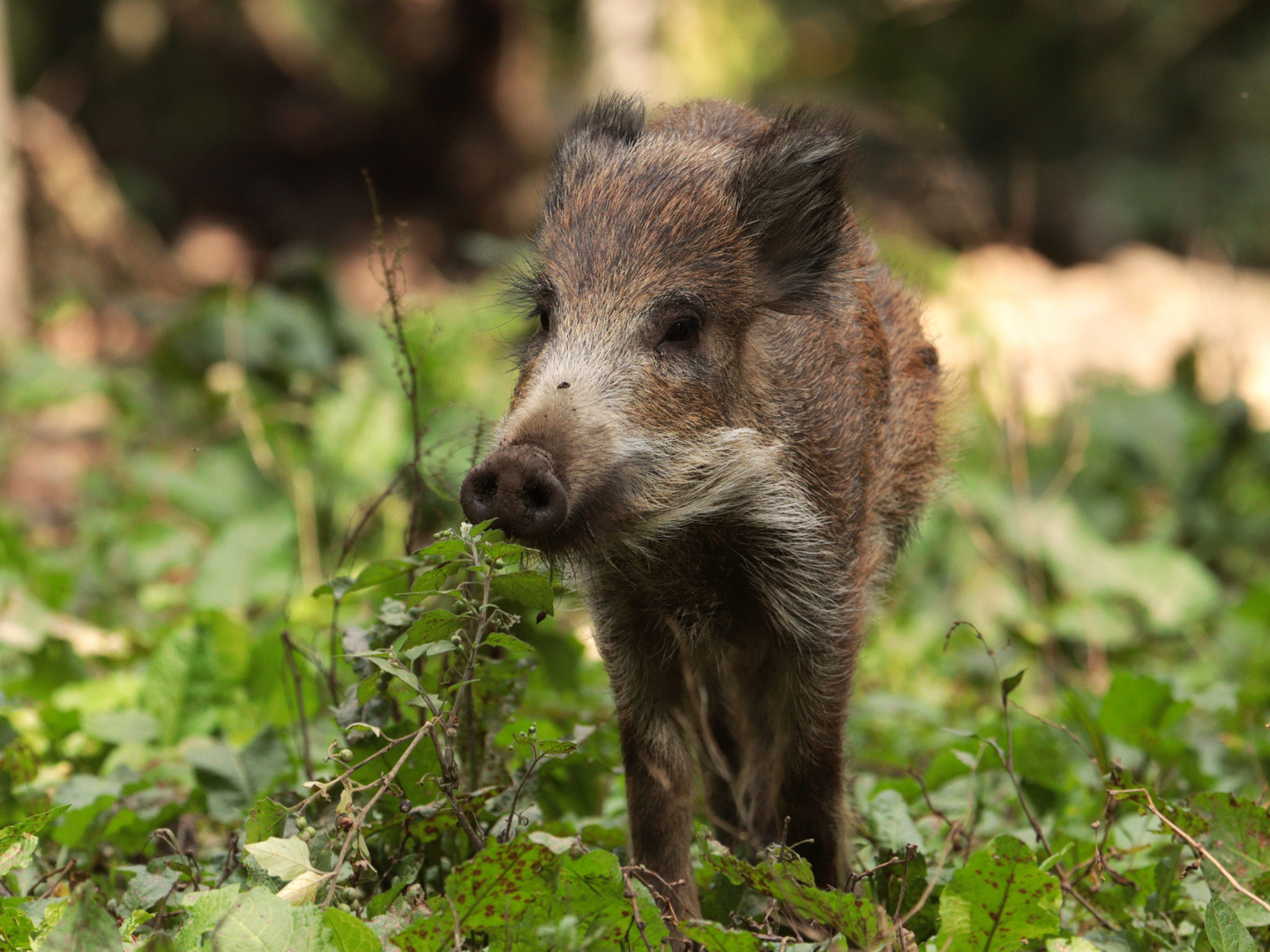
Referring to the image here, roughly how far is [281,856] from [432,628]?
1.50ft

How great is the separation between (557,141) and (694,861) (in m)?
1.92

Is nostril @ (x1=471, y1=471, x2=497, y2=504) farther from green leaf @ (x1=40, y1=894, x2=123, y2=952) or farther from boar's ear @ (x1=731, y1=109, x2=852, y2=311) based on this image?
boar's ear @ (x1=731, y1=109, x2=852, y2=311)

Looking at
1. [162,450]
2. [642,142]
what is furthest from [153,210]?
[642,142]

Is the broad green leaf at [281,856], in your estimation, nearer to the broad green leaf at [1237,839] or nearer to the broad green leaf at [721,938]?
the broad green leaf at [721,938]

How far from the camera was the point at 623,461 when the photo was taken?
108 inches

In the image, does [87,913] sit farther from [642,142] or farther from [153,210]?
[153,210]

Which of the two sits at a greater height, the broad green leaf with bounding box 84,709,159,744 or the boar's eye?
the boar's eye

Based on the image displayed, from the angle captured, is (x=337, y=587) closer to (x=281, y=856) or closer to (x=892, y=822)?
(x=281, y=856)

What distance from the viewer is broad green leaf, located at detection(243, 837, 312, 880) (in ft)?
7.11

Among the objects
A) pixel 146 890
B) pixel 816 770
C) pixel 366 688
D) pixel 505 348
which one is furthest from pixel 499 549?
pixel 505 348

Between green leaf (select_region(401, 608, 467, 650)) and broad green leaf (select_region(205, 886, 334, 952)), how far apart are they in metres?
0.48

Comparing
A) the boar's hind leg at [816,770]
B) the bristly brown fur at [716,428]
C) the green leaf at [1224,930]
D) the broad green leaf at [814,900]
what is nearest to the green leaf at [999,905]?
the broad green leaf at [814,900]

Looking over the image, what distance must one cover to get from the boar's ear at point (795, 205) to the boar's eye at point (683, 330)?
0.26 m

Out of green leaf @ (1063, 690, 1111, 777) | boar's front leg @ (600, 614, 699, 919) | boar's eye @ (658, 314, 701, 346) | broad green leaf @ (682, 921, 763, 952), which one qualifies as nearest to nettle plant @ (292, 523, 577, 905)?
boar's front leg @ (600, 614, 699, 919)
